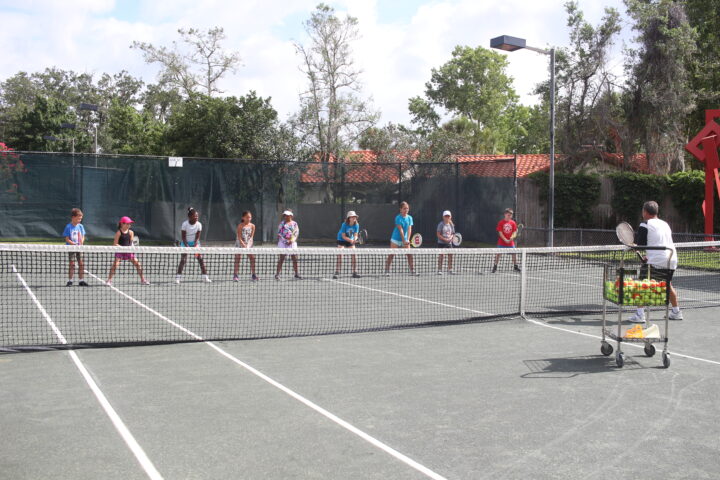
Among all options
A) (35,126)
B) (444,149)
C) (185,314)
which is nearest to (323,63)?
(444,149)

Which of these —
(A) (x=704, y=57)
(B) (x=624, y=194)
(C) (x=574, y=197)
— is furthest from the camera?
(A) (x=704, y=57)

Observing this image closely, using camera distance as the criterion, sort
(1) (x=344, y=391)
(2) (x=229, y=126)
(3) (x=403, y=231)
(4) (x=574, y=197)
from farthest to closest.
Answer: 1. (2) (x=229, y=126)
2. (4) (x=574, y=197)
3. (3) (x=403, y=231)
4. (1) (x=344, y=391)

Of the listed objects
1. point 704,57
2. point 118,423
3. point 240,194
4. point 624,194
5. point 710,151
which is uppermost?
point 704,57

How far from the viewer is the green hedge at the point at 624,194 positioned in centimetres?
2762

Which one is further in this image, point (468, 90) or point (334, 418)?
point (468, 90)

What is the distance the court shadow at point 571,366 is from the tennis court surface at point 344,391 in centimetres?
3

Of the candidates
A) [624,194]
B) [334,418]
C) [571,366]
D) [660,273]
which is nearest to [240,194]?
[624,194]

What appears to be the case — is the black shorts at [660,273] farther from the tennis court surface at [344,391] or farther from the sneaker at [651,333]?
the tennis court surface at [344,391]

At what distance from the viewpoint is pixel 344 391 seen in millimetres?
6145

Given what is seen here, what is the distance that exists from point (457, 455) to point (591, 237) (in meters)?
21.0

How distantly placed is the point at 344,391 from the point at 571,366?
2597 millimetres

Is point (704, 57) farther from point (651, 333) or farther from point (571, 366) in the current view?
point (571, 366)

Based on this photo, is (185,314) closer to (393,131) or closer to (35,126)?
(393,131)

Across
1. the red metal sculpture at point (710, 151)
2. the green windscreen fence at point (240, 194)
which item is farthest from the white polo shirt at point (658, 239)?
the green windscreen fence at point (240, 194)
